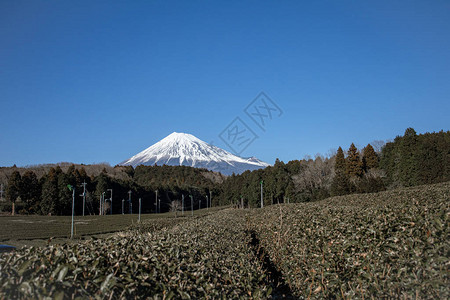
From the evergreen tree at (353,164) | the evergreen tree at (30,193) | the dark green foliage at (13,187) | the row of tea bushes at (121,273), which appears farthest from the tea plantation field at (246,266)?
the evergreen tree at (30,193)

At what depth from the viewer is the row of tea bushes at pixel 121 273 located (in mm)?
1913

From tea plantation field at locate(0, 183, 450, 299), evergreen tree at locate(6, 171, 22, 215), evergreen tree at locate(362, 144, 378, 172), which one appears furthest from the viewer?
evergreen tree at locate(6, 171, 22, 215)

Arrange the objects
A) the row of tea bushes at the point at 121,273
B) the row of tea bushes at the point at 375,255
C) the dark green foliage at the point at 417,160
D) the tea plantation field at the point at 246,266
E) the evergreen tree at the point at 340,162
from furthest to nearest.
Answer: the evergreen tree at the point at 340,162
the dark green foliage at the point at 417,160
the row of tea bushes at the point at 375,255
the tea plantation field at the point at 246,266
the row of tea bushes at the point at 121,273

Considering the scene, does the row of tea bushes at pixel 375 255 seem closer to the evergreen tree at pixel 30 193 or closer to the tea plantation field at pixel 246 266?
the tea plantation field at pixel 246 266

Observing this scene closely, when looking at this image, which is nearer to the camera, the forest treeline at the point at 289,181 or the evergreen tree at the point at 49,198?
the forest treeline at the point at 289,181

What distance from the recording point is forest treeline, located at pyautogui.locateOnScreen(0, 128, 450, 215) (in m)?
31.5

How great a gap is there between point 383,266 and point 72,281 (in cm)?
293

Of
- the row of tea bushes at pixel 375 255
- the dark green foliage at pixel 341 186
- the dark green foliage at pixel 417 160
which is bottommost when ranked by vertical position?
the row of tea bushes at pixel 375 255

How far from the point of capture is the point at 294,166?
50.5 meters

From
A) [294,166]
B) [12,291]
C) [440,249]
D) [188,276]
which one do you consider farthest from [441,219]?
[294,166]

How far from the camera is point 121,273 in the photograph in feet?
7.73

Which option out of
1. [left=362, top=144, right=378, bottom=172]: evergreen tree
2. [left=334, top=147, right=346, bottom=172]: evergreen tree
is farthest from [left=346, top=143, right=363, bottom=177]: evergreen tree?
[left=362, top=144, right=378, bottom=172]: evergreen tree

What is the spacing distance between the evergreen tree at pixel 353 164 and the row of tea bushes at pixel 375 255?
3871 cm

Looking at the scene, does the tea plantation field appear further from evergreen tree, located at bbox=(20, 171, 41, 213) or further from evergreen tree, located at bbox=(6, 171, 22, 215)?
evergreen tree, located at bbox=(20, 171, 41, 213)
